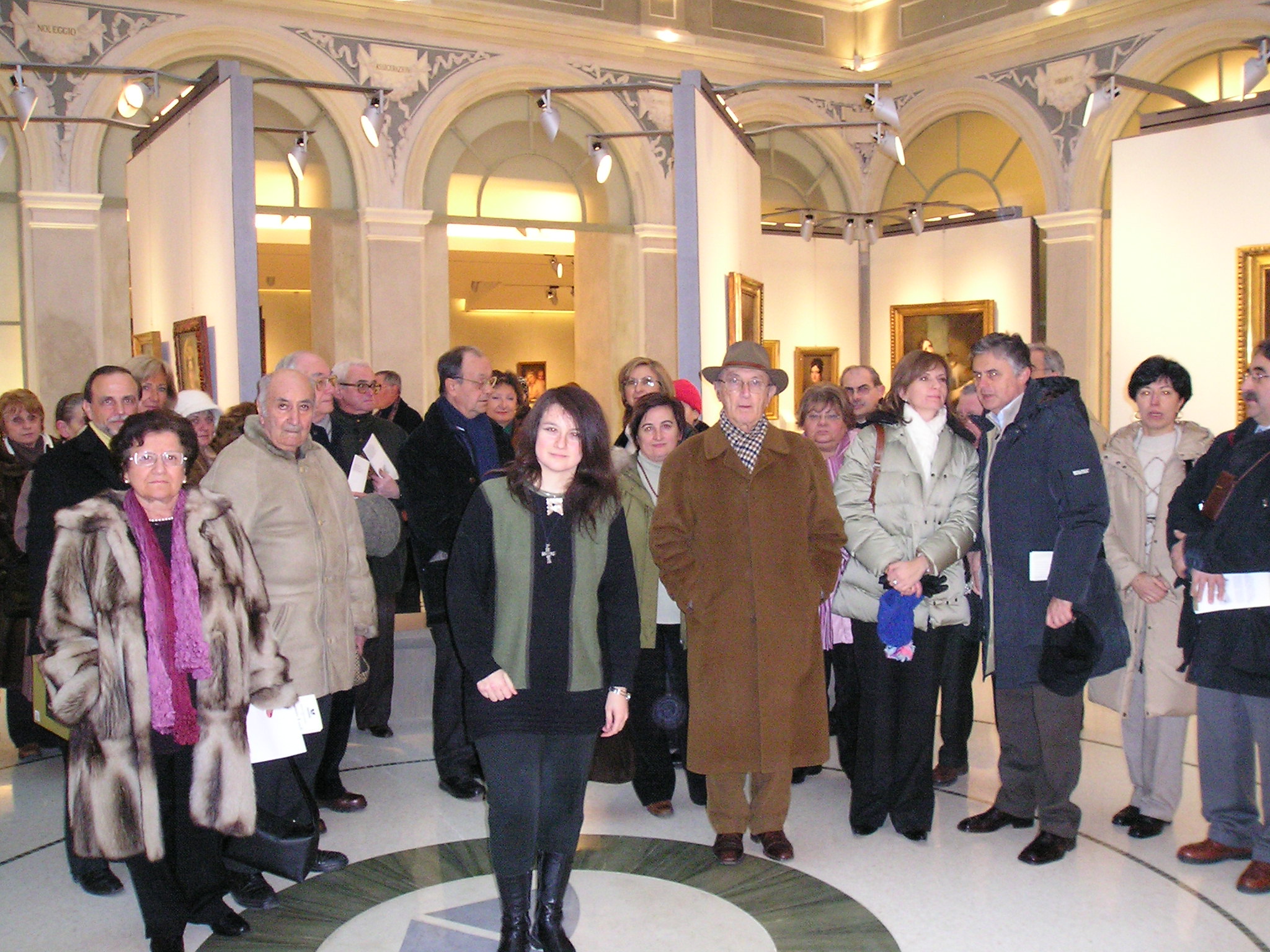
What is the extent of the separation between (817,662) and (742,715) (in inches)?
13.7

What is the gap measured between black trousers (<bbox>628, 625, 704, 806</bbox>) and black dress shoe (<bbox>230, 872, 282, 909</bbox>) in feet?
4.95

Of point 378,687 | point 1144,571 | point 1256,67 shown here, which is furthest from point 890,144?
point 378,687

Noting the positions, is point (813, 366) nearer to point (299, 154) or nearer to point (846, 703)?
point (299, 154)

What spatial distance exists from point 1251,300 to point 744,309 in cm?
503

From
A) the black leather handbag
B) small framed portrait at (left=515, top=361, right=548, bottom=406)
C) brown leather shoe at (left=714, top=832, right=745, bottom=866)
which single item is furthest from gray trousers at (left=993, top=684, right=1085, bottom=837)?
small framed portrait at (left=515, top=361, right=548, bottom=406)

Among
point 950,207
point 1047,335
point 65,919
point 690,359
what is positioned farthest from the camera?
point 950,207

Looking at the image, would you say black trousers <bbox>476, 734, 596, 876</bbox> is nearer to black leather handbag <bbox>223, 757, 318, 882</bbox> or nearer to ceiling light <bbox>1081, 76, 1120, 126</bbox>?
black leather handbag <bbox>223, 757, 318, 882</bbox>

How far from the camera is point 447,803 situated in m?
4.87

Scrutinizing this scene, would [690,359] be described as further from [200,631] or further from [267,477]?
[200,631]

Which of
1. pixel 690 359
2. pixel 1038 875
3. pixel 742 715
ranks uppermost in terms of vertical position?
pixel 690 359

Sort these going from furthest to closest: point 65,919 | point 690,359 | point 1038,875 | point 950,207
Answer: point 950,207 < point 690,359 < point 1038,875 < point 65,919

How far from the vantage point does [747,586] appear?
4.05 metres

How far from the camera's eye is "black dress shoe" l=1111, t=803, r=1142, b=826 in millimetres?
4434

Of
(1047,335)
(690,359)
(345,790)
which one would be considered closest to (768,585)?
(345,790)
